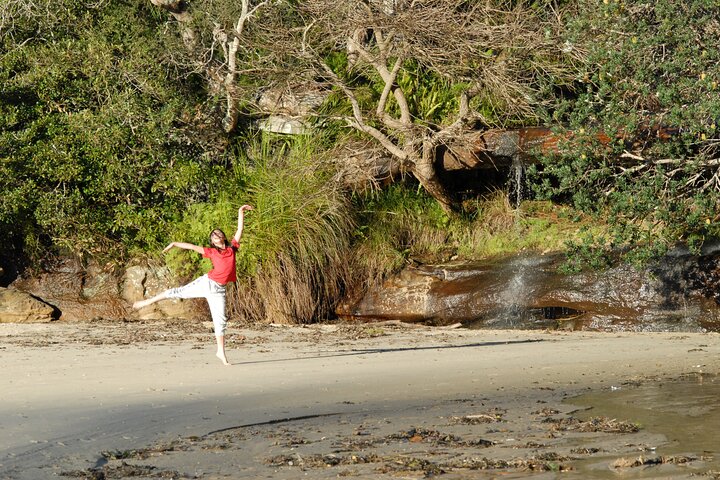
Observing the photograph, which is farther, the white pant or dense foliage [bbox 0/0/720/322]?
dense foliage [bbox 0/0/720/322]

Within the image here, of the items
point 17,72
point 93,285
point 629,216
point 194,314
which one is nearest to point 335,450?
point 629,216

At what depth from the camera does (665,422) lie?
8.28 meters

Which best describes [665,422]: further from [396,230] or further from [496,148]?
[396,230]

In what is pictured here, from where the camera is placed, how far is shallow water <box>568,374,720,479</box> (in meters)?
6.74

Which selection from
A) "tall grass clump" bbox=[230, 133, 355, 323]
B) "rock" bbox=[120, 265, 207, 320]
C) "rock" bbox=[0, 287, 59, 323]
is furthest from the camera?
"rock" bbox=[120, 265, 207, 320]

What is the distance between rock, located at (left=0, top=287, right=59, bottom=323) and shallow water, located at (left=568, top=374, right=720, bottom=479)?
30.1ft

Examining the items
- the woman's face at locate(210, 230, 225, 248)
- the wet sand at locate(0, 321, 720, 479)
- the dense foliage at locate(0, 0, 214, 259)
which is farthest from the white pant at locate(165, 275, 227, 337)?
the dense foliage at locate(0, 0, 214, 259)

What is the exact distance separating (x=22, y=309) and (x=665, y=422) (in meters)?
10.3

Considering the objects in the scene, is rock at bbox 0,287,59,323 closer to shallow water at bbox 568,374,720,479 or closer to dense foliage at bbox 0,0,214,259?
dense foliage at bbox 0,0,214,259

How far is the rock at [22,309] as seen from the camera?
15281 mm

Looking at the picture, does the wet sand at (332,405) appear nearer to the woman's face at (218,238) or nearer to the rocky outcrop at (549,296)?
the rocky outcrop at (549,296)

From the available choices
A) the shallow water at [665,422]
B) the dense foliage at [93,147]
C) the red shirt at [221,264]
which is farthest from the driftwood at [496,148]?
the red shirt at [221,264]

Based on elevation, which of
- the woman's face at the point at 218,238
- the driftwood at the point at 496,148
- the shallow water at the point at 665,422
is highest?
the driftwood at the point at 496,148

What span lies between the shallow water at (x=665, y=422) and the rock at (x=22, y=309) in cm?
917
